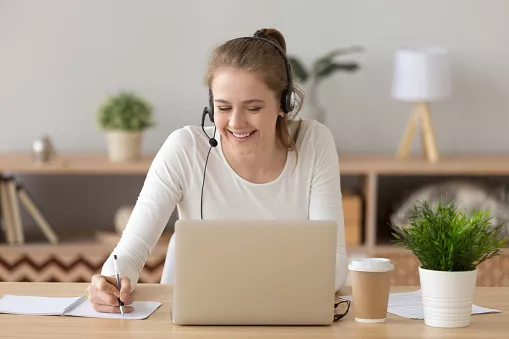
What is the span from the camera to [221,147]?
2486 millimetres

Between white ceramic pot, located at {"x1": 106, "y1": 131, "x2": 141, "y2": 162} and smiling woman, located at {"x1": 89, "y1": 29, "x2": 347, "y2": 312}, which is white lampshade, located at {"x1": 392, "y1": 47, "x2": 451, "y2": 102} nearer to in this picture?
white ceramic pot, located at {"x1": 106, "y1": 131, "x2": 141, "y2": 162}

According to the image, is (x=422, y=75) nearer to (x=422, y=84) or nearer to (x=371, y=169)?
(x=422, y=84)

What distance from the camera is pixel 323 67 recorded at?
4047mm

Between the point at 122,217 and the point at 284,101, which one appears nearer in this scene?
the point at 284,101

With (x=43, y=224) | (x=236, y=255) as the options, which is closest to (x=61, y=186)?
(x=43, y=224)

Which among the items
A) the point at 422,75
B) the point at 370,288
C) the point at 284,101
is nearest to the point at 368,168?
the point at 422,75

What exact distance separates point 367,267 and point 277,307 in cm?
20

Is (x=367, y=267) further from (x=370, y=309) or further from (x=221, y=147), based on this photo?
(x=221, y=147)

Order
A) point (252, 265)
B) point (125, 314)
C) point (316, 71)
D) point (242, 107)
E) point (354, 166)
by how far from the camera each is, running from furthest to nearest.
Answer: point (316, 71) < point (354, 166) < point (242, 107) < point (125, 314) < point (252, 265)

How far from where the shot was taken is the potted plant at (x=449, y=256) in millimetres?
1788

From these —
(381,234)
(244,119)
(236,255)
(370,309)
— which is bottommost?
(381,234)

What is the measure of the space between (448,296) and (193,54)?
2571mm

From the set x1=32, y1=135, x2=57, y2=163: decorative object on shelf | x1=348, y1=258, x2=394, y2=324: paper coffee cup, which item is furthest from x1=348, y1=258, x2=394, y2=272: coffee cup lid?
x1=32, y1=135, x2=57, y2=163: decorative object on shelf

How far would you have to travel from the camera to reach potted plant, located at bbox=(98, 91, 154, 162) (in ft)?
12.8
